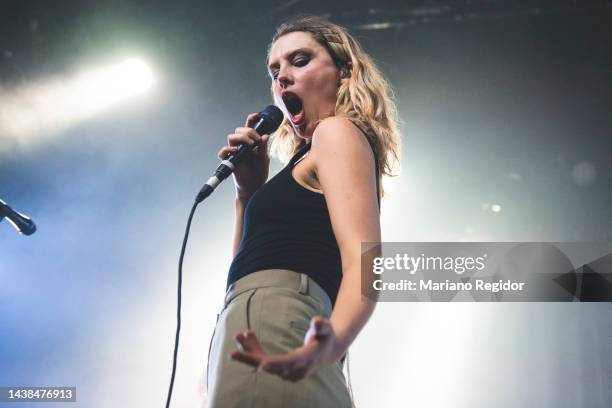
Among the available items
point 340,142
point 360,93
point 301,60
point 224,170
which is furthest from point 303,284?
point 301,60

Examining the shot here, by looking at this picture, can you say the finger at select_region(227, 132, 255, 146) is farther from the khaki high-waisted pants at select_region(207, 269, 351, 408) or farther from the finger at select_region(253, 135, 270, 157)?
the khaki high-waisted pants at select_region(207, 269, 351, 408)

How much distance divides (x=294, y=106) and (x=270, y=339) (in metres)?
0.80

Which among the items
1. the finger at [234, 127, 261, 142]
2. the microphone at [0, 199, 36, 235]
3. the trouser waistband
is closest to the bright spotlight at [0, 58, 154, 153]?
the microphone at [0, 199, 36, 235]

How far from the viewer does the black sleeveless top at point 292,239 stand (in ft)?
3.23

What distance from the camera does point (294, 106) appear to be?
146 cm

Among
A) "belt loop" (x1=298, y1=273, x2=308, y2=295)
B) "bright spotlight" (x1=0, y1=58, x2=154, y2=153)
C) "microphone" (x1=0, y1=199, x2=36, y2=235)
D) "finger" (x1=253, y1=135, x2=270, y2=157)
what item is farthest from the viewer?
"bright spotlight" (x1=0, y1=58, x2=154, y2=153)

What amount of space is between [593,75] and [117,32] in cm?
393

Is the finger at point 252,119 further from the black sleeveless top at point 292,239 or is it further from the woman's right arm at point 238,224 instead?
the black sleeveless top at point 292,239

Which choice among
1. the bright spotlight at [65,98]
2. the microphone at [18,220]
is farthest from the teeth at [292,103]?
the bright spotlight at [65,98]

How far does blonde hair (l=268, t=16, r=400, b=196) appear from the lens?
1.21 metres

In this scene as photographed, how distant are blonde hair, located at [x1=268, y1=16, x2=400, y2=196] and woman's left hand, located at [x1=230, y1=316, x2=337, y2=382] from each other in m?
0.61

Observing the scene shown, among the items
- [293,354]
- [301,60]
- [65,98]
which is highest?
[65,98]

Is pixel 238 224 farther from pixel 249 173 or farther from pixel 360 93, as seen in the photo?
pixel 360 93

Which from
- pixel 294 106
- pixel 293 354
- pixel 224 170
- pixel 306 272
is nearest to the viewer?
pixel 293 354
